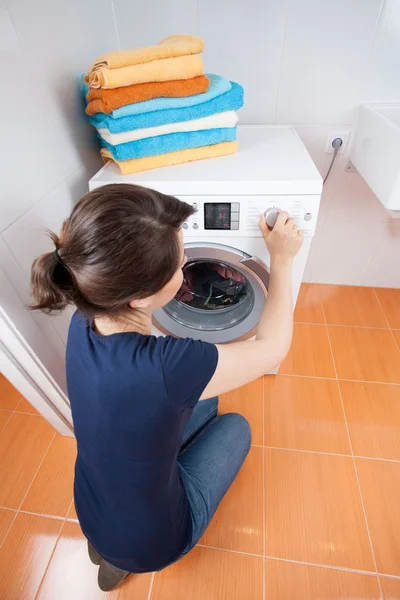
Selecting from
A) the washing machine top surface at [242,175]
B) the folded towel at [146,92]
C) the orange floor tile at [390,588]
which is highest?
the folded towel at [146,92]

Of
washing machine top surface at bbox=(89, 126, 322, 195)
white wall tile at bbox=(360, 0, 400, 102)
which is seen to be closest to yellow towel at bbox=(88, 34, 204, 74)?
washing machine top surface at bbox=(89, 126, 322, 195)

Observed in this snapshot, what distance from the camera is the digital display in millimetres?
890

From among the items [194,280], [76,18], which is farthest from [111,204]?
[76,18]

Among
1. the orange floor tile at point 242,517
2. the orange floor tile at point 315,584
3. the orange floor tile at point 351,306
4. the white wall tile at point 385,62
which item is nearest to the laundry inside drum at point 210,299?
the orange floor tile at point 242,517

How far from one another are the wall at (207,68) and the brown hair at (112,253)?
30cm

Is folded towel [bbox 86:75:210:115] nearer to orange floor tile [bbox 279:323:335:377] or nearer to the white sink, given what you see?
the white sink

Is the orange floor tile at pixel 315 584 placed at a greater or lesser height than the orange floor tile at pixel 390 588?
greater

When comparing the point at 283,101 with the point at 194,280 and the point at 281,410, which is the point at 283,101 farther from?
the point at 281,410

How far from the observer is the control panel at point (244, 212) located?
0.86 meters

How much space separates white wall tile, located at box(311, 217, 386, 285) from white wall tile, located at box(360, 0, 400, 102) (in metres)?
0.51

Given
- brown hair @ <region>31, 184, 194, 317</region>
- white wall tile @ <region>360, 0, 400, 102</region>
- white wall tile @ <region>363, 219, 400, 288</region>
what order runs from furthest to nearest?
white wall tile @ <region>363, 219, 400, 288</region> < white wall tile @ <region>360, 0, 400, 102</region> < brown hair @ <region>31, 184, 194, 317</region>

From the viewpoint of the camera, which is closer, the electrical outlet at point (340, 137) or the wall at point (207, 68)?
the wall at point (207, 68)

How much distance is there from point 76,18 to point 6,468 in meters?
1.51

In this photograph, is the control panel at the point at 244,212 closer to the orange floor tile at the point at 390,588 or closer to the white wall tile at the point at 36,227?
the white wall tile at the point at 36,227
